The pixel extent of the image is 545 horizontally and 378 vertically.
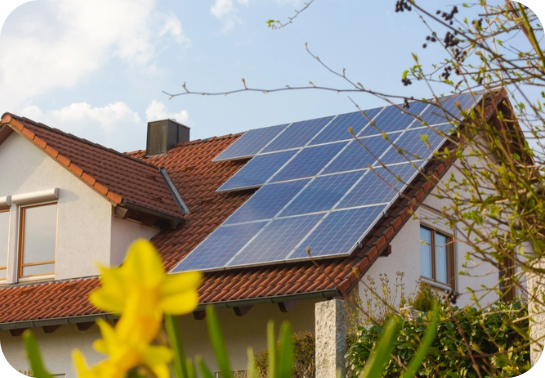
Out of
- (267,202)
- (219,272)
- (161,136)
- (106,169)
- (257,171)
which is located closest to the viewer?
(219,272)

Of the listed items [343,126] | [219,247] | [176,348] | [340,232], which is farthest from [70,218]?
[176,348]

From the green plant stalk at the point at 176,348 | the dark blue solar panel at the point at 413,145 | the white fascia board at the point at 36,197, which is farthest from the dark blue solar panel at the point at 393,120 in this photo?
the green plant stalk at the point at 176,348

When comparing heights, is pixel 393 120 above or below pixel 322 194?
above

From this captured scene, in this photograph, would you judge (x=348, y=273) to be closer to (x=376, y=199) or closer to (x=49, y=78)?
(x=376, y=199)

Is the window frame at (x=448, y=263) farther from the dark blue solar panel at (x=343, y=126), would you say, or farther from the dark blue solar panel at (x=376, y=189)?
the dark blue solar panel at (x=343, y=126)

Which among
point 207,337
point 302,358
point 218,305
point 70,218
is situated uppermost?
point 70,218

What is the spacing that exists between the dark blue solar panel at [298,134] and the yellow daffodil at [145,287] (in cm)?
1432

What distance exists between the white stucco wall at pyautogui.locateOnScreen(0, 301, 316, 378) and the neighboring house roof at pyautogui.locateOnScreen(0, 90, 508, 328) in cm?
57

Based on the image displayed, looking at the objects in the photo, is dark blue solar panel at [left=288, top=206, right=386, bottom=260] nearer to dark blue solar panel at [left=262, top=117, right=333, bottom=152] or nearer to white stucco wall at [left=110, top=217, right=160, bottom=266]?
dark blue solar panel at [left=262, top=117, right=333, bottom=152]

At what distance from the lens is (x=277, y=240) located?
468 inches

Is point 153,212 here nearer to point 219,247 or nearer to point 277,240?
point 219,247

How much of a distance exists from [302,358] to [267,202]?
3.77m

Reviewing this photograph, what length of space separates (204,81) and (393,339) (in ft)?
15.1

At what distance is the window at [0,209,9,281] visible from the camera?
15.0m
